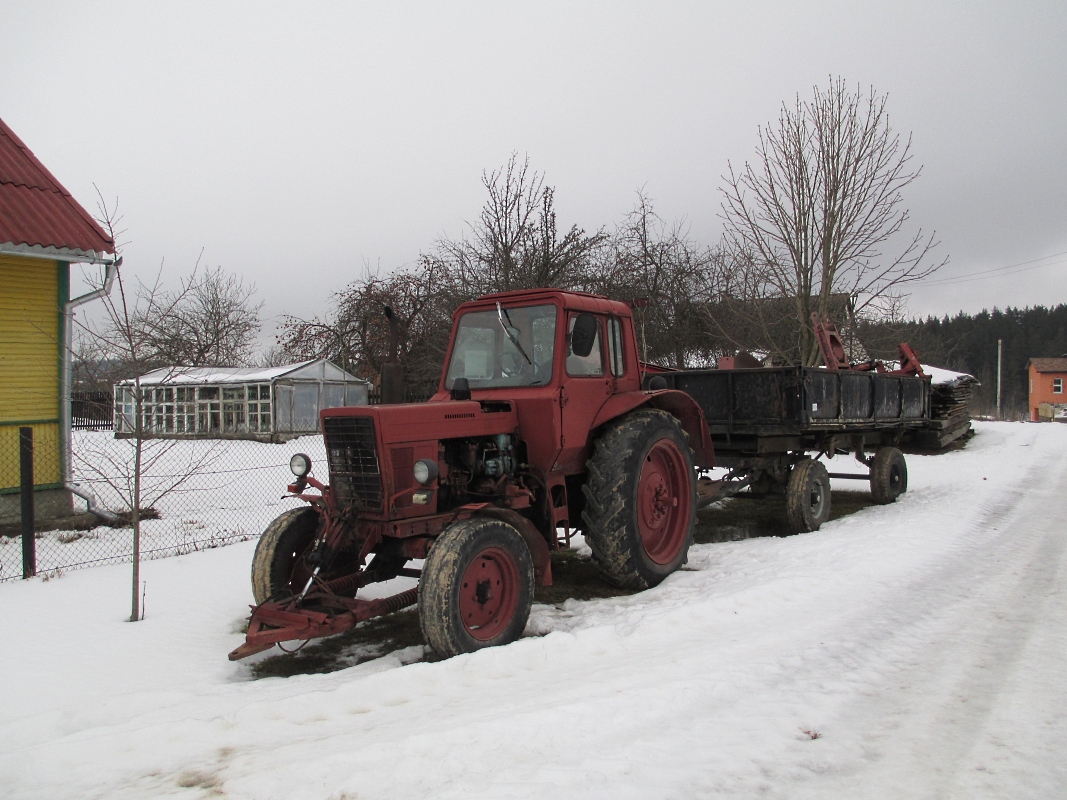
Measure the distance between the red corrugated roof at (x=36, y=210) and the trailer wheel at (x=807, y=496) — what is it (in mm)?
8638

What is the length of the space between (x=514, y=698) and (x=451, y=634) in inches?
25.3

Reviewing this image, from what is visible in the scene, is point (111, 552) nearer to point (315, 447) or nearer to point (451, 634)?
point (451, 634)

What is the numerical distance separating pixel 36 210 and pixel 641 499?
8.55m

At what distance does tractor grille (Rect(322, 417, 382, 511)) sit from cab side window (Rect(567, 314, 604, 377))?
1.67m

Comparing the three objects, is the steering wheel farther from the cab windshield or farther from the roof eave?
the roof eave

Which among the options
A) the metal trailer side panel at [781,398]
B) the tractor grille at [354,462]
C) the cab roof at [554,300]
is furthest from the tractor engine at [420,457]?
the metal trailer side panel at [781,398]

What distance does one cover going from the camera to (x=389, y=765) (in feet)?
10.2

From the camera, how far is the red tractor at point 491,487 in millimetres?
4645

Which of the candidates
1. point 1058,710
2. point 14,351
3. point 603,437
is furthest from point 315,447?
point 1058,710

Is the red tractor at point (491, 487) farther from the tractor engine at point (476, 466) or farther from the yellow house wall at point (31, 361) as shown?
the yellow house wall at point (31, 361)

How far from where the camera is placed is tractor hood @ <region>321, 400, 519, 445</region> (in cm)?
487

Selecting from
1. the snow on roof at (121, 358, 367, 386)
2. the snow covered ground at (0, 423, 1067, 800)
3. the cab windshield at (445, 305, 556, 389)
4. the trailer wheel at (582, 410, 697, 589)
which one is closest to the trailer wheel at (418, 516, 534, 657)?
the snow covered ground at (0, 423, 1067, 800)

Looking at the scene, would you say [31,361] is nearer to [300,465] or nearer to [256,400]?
[300,465]

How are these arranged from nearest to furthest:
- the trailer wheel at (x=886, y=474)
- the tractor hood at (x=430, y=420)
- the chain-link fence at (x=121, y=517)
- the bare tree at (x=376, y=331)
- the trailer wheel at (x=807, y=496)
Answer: the tractor hood at (x=430, y=420) < the chain-link fence at (x=121, y=517) < the trailer wheel at (x=807, y=496) < the trailer wheel at (x=886, y=474) < the bare tree at (x=376, y=331)
